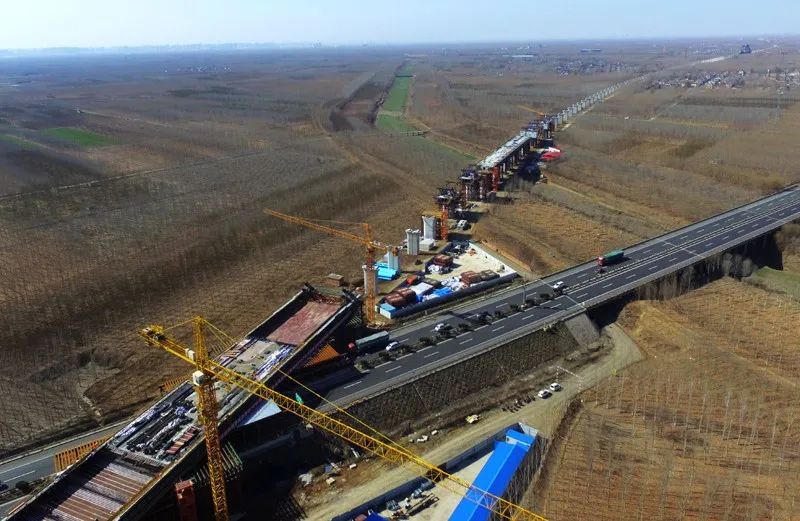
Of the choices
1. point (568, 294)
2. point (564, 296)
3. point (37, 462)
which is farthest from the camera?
point (568, 294)

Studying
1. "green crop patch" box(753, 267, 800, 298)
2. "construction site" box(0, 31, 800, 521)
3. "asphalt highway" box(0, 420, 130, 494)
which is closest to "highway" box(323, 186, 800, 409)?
"construction site" box(0, 31, 800, 521)

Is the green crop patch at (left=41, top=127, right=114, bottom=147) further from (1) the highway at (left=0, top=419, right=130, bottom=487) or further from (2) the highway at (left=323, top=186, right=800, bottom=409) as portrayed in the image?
(2) the highway at (left=323, top=186, right=800, bottom=409)

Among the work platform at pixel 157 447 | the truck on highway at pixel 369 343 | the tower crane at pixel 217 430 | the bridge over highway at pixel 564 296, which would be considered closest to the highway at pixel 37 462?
the work platform at pixel 157 447

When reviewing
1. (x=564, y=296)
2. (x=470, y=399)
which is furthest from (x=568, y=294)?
(x=470, y=399)

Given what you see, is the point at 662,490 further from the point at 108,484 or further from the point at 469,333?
the point at 108,484

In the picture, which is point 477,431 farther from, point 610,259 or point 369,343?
point 610,259

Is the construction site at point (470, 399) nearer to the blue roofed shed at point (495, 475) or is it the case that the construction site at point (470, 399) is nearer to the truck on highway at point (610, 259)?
the blue roofed shed at point (495, 475)
